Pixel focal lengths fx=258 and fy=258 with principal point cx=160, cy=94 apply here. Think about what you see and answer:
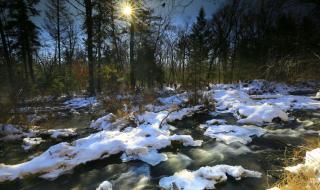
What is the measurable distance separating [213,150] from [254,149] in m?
0.91

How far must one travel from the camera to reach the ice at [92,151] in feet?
16.8

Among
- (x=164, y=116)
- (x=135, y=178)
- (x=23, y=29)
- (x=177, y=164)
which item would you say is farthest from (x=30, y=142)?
(x=23, y=29)

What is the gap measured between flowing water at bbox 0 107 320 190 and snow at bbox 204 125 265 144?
21cm

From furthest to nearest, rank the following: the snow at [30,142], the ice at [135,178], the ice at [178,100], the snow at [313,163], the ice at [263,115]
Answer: the ice at [178,100], the ice at [263,115], the snow at [30,142], the ice at [135,178], the snow at [313,163]

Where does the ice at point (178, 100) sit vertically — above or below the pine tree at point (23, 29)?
below

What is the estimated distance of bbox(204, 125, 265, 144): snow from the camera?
6.48 m

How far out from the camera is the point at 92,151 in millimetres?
5852

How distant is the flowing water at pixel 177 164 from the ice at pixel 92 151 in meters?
0.19

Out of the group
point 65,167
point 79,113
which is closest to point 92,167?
point 65,167

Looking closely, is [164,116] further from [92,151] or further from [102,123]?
[92,151]

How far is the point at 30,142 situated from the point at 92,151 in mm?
2489

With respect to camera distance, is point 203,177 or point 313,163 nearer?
point 313,163

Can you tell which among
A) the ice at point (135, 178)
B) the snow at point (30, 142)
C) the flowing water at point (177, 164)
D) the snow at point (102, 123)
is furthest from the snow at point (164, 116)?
the snow at point (30, 142)

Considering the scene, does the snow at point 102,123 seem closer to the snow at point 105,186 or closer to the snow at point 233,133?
the snow at point 233,133
